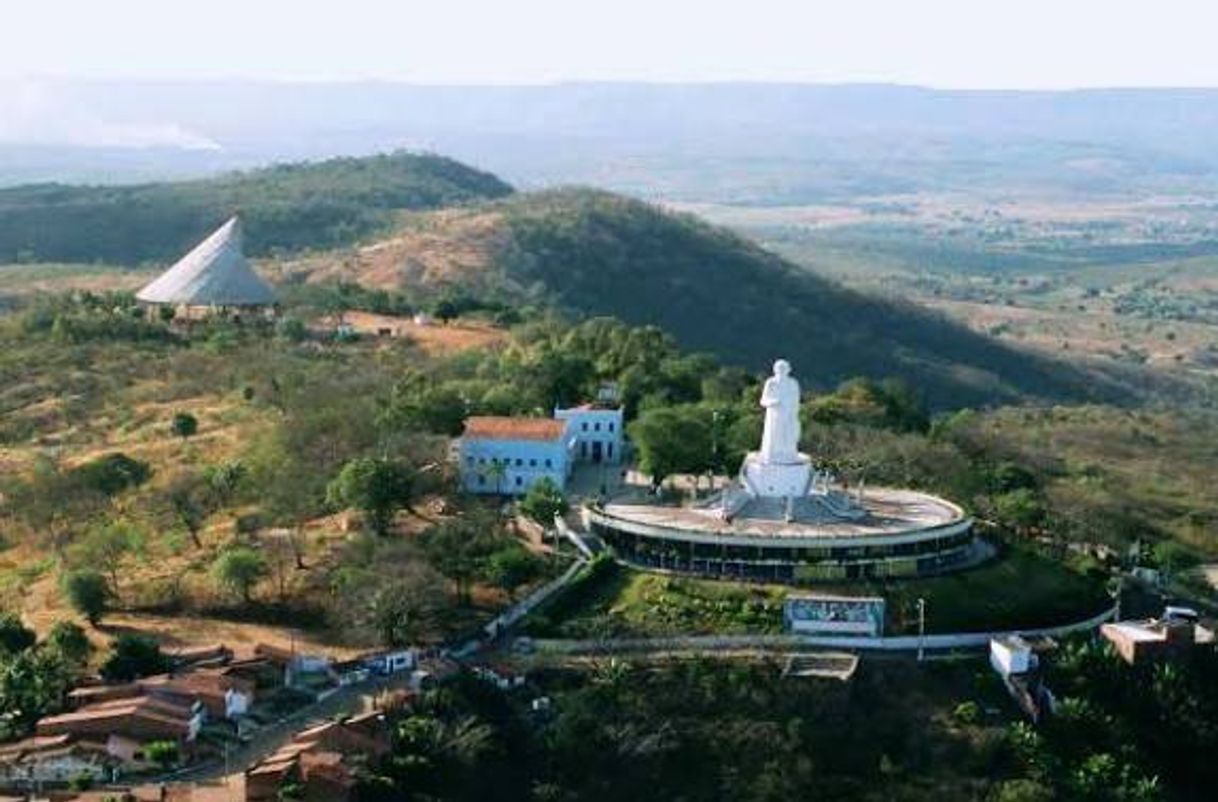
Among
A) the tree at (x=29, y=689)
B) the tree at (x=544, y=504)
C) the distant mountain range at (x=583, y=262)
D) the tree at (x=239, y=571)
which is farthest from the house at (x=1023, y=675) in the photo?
the distant mountain range at (x=583, y=262)

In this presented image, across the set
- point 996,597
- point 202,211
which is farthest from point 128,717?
point 202,211

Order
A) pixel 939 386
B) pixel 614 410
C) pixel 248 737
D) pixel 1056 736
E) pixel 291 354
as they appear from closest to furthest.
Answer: pixel 248 737
pixel 1056 736
pixel 614 410
pixel 291 354
pixel 939 386

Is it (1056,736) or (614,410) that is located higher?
(614,410)

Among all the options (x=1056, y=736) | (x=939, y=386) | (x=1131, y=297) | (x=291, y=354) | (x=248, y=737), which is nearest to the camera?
(x=248, y=737)

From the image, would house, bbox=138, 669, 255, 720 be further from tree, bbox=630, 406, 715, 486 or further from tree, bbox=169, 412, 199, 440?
tree, bbox=169, 412, 199, 440

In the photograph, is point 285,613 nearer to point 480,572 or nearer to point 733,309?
point 480,572

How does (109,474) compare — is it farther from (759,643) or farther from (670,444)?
(759,643)

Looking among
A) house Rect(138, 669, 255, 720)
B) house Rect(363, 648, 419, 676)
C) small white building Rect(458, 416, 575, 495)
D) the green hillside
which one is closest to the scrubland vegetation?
house Rect(363, 648, 419, 676)

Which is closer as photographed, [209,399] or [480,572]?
[480,572]

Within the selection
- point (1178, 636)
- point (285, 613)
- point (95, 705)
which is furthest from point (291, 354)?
point (1178, 636)
